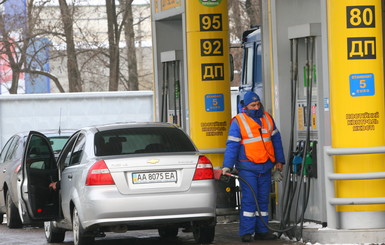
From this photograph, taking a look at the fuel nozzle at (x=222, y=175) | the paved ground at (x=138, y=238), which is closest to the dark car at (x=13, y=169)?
the paved ground at (x=138, y=238)

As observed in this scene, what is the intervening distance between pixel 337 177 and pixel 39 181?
3.87 m

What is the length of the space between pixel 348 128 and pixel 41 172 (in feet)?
13.0

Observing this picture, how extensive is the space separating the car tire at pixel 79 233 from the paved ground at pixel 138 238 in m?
1.21

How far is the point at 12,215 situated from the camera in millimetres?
16844

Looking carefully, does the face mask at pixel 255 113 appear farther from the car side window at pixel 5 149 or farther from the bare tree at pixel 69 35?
the bare tree at pixel 69 35

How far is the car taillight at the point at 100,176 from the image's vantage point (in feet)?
37.9

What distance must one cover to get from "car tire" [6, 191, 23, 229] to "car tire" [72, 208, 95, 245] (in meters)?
4.60

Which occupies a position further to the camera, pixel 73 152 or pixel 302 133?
pixel 302 133

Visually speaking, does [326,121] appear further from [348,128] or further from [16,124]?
[16,124]

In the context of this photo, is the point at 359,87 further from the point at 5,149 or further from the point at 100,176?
the point at 5,149

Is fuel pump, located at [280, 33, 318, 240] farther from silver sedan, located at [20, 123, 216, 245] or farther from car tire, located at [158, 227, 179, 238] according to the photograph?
car tire, located at [158, 227, 179, 238]

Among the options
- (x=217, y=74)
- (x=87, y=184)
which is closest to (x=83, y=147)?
(x=87, y=184)

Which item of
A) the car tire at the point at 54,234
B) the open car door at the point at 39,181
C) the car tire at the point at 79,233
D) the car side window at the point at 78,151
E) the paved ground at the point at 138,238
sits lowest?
the paved ground at the point at 138,238

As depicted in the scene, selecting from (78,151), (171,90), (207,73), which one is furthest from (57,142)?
(78,151)
